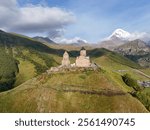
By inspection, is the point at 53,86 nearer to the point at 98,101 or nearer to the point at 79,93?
the point at 79,93

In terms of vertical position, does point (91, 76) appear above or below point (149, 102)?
above

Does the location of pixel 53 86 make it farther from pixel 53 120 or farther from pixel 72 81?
pixel 53 120

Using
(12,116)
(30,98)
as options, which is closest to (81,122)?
(12,116)

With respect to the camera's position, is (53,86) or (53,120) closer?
(53,120)

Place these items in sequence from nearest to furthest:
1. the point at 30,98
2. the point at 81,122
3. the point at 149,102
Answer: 1. the point at 81,122
2. the point at 30,98
3. the point at 149,102

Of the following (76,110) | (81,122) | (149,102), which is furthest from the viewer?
(149,102)

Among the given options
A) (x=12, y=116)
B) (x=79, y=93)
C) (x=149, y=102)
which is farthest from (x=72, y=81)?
(x=12, y=116)
